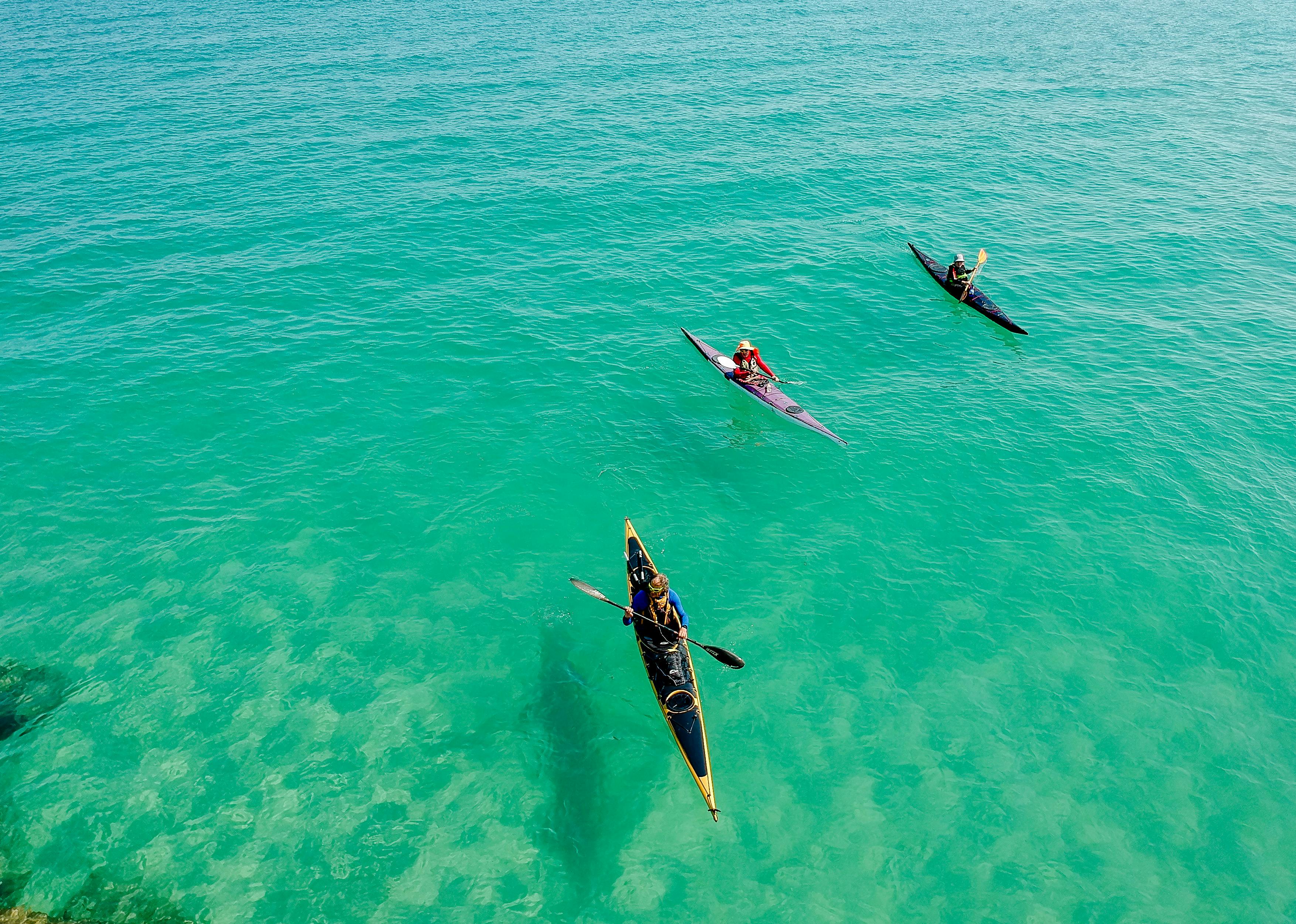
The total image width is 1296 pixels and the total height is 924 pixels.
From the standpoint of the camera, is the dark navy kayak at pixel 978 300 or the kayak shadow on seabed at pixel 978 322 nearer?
the kayak shadow on seabed at pixel 978 322

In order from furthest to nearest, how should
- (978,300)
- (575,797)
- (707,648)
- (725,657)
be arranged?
(978,300) → (725,657) → (707,648) → (575,797)

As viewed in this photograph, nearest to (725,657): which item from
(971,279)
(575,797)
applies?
(575,797)

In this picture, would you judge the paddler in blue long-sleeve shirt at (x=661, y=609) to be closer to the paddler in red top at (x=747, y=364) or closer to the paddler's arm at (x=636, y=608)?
the paddler's arm at (x=636, y=608)

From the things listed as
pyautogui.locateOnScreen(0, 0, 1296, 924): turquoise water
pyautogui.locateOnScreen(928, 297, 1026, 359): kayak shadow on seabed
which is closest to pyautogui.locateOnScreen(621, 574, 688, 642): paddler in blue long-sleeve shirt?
pyautogui.locateOnScreen(0, 0, 1296, 924): turquoise water

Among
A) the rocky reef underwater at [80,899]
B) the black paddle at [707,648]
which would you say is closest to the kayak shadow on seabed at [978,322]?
the black paddle at [707,648]

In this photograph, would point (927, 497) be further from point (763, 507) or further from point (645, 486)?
point (645, 486)

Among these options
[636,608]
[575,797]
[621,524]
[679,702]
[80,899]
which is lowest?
[80,899]

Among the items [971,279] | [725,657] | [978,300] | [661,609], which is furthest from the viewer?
[978,300]

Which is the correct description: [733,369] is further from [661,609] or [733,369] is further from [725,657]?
A: [725,657]
